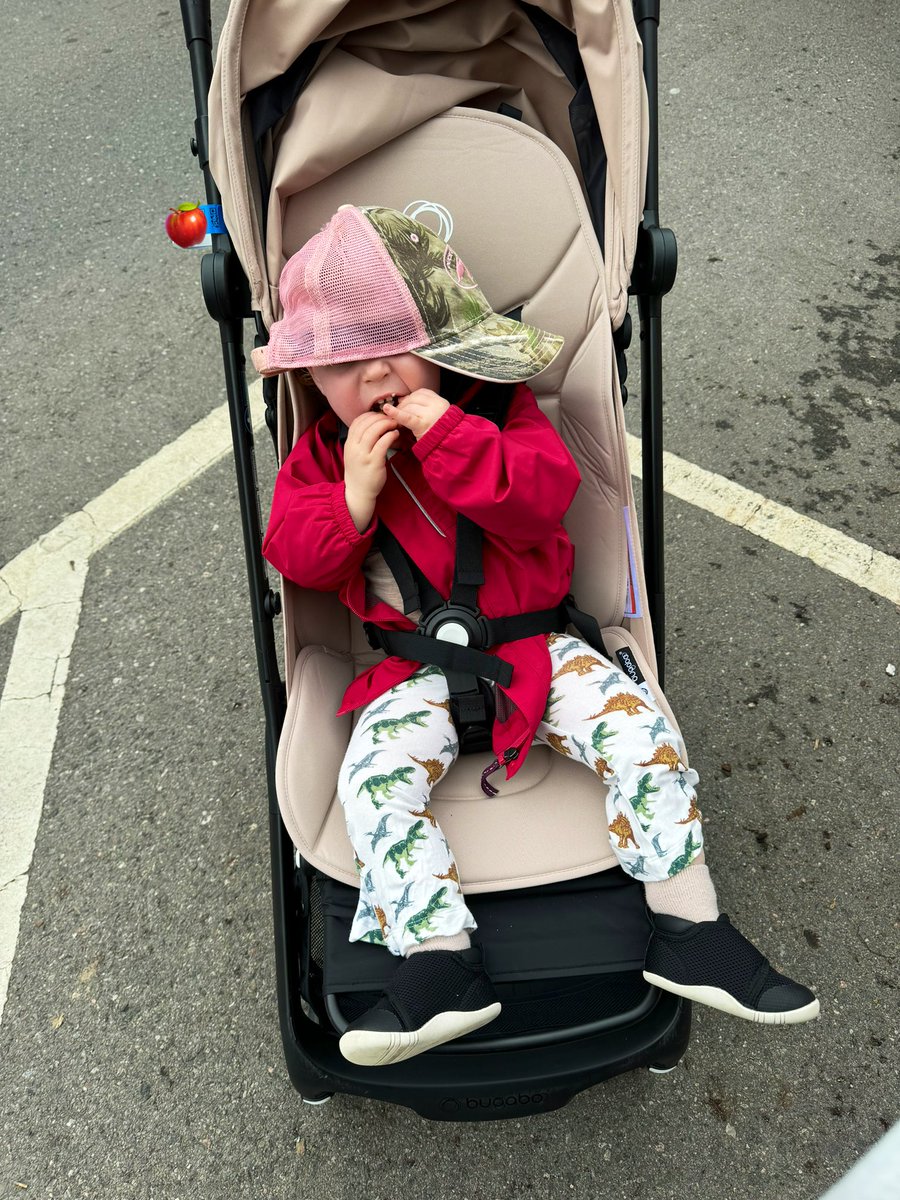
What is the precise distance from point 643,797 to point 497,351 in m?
0.86

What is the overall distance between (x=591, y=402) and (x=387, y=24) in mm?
889

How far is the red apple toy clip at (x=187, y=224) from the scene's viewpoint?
1.95 metres

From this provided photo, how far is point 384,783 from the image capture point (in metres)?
1.75

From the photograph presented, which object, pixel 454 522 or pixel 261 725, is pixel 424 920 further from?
pixel 261 725

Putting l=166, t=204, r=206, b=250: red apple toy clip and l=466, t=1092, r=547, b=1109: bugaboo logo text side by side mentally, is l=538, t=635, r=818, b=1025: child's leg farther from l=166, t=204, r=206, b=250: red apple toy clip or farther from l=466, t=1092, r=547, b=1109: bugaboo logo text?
l=166, t=204, r=206, b=250: red apple toy clip

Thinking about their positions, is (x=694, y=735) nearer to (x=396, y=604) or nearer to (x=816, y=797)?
(x=816, y=797)

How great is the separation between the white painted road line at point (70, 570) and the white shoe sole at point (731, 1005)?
155 centimetres

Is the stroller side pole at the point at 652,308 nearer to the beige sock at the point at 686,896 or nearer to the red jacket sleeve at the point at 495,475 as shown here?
the red jacket sleeve at the point at 495,475

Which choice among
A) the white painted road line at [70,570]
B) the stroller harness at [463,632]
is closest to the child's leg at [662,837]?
the stroller harness at [463,632]

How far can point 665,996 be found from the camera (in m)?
1.71

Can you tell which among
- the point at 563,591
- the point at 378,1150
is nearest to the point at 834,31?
the point at 563,591

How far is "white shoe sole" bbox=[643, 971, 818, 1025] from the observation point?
1.56 m

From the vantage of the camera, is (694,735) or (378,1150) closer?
(378,1150)

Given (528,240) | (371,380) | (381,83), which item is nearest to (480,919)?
(371,380)
